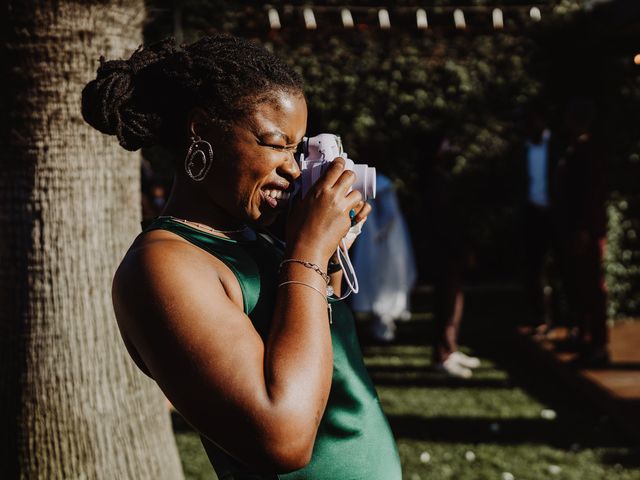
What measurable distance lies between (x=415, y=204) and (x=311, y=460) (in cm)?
911

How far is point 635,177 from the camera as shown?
8.87 m

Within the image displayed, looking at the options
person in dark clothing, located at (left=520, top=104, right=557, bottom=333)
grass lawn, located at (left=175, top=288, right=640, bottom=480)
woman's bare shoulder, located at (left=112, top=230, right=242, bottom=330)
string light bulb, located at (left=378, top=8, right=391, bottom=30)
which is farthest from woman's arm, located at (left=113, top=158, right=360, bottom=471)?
string light bulb, located at (left=378, top=8, right=391, bottom=30)

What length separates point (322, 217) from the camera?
5.06 ft

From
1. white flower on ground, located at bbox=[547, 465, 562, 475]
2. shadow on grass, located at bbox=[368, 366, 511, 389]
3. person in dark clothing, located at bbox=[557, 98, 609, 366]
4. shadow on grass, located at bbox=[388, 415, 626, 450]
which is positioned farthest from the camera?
person in dark clothing, located at bbox=[557, 98, 609, 366]

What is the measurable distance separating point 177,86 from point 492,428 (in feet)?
14.6

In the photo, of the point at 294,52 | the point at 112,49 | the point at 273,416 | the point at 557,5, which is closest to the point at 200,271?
the point at 273,416

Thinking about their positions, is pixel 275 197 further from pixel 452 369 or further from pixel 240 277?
pixel 452 369

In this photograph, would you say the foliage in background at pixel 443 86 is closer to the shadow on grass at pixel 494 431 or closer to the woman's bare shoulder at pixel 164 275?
the shadow on grass at pixel 494 431

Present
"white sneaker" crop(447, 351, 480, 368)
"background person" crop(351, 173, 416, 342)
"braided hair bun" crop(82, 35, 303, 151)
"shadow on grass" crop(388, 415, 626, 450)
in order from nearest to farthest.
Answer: "braided hair bun" crop(82, 35, 303, 151)
"shadow on grass" crop(388, 415, 626, 450)
"white sneaker" crop(447, 351, 480, 368)
"background person" crop(351, 173, 416, 342)

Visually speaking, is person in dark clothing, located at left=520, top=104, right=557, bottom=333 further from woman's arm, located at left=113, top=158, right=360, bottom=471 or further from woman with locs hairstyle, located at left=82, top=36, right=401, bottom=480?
woman's arm, located at left=113, top=158, right=360, bottom=471

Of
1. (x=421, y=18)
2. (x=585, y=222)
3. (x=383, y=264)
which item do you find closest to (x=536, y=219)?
(x=585, y=222)

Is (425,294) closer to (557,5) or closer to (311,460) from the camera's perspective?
(557,5)

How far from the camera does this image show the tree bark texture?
10.4ft

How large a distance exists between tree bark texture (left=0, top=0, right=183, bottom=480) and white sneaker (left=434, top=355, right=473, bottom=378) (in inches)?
160
